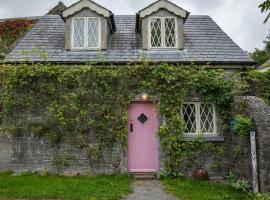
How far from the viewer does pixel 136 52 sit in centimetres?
1293

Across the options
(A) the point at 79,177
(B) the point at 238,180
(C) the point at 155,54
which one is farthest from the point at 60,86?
(B) the point at 238,180

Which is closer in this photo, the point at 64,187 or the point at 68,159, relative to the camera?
the point at 64,187

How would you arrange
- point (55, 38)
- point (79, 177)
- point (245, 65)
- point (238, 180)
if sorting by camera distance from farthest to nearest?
point (55, 38) < point (245, 65) < point (79, 177) < point (238, 180)

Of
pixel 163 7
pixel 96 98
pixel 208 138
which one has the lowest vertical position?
pixel 208 138

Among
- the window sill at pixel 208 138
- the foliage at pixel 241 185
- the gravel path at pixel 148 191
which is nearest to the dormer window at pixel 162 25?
the window sill at pixel 208 138

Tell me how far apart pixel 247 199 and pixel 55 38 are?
1042 centimetres

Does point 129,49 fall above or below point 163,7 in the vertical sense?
below

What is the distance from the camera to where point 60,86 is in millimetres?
11039

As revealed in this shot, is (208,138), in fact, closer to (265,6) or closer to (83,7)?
(265,6)

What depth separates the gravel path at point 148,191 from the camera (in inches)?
321

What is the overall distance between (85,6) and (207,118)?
7.06 meters

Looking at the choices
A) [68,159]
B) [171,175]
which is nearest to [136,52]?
[68,159]

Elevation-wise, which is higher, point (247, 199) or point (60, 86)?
point (60, 86)

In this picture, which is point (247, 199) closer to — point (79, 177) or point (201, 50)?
point (79, 177)
